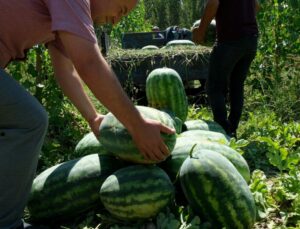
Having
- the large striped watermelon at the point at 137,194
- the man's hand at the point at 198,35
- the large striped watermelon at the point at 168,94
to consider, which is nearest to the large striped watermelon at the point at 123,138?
the large striped watermelon at the point at 137,194

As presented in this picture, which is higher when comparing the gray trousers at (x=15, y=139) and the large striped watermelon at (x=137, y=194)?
the gray trousers at (x=15, y=139)

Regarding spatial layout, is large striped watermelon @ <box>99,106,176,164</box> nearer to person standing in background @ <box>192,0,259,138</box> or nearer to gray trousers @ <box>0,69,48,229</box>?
gray trousers @ <box>0,69,48,229</box>

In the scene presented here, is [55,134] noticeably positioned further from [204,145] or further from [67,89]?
[204,145]

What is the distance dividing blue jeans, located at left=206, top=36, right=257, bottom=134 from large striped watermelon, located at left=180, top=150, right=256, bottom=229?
2079 millimetres

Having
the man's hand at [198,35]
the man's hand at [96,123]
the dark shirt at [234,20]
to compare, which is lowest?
the man's hand at [96,123]

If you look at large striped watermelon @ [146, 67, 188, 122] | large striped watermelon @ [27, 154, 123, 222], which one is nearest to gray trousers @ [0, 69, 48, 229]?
large striped watermelon @ [27, 154, 123, 222]

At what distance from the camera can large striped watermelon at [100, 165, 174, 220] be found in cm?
230

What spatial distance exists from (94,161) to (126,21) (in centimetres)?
1287

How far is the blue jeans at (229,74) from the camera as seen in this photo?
4.27 meters

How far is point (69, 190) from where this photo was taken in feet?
8.34

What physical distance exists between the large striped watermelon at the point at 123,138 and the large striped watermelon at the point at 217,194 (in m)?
0.21

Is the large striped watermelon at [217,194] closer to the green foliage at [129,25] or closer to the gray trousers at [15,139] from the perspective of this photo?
the gray trousers at [15,139]

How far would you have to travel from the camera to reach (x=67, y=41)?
1949 millimetres

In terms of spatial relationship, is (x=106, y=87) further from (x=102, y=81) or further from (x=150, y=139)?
(x=150, y=139)
